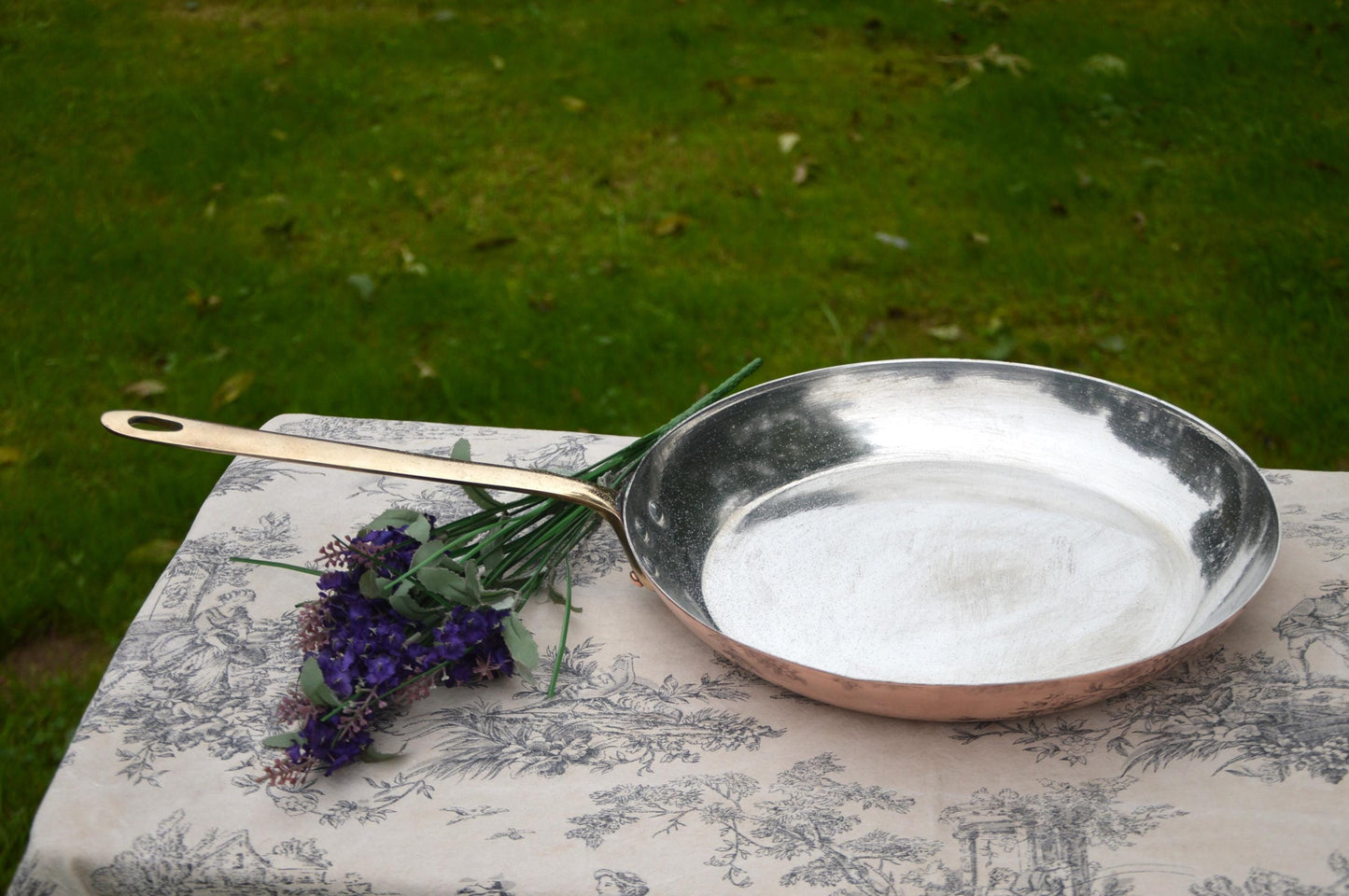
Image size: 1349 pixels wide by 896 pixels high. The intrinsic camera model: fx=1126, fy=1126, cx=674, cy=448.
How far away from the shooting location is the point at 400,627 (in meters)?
1.07

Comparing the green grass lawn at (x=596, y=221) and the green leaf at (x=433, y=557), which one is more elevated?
the green leaf at (x=433, y=557)

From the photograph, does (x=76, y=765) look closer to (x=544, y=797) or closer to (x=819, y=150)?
(x=544, y=797)

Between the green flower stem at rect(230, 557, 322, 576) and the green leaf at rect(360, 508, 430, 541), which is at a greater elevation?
the green leaf at rect(360, 508, 430, 541)

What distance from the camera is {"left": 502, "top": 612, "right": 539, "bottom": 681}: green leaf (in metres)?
1.07

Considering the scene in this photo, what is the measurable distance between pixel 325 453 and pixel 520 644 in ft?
0.86

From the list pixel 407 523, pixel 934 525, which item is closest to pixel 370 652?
pixel 407 523

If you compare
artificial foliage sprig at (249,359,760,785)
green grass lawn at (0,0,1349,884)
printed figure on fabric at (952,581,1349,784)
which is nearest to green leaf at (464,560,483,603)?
artificial foliage sprig at (249,359,760,785)

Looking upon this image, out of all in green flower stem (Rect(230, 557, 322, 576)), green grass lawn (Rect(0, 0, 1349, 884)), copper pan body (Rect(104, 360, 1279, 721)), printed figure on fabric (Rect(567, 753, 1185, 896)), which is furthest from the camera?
green grass lawn (Rect(0, 0, 1349, 884))

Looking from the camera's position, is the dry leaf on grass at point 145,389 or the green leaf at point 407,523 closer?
the green leaf at point 407,523

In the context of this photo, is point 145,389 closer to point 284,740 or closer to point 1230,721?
point 284,740

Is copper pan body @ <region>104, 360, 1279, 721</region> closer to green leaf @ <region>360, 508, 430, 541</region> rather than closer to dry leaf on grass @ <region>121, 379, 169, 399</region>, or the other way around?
green leaf @ <region>360, 508, 430, 541</region>

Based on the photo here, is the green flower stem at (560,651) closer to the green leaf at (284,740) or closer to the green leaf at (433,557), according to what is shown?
the green leaf at (433,557)

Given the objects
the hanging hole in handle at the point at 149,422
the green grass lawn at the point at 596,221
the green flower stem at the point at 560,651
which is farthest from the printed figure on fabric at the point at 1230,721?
the green grass lawn at the point at 596,221

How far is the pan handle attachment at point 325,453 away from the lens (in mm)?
Result: 1068
